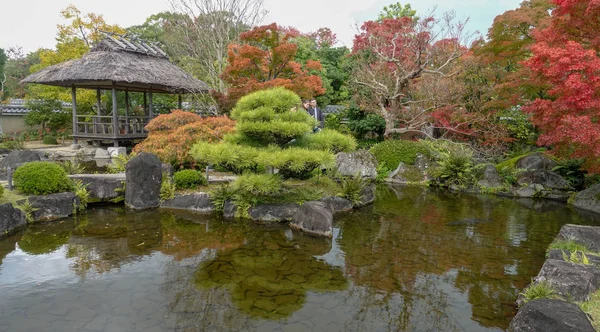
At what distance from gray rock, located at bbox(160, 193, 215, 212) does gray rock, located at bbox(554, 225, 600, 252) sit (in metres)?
7.64

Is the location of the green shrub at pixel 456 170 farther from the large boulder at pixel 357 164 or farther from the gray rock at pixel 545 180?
the large boulder at pixel 357 164

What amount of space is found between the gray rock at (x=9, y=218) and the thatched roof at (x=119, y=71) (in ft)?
26.6

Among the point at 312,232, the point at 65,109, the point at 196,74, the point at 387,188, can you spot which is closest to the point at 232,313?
the point at 312,232

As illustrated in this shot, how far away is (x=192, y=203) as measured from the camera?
401 inches

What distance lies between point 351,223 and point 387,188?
4.91 metres

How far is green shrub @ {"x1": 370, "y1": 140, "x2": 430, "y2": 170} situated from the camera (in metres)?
15.4

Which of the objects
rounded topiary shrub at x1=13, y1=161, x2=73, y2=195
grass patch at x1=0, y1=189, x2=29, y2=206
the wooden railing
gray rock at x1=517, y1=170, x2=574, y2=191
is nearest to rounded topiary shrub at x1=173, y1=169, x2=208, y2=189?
rounded topiary shrub at x1=13, y1=161, x2=73, y2=195

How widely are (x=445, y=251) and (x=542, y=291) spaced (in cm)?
251

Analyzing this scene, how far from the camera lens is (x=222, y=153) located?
28.1 ft

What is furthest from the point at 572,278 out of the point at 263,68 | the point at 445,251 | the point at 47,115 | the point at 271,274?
the point at 47,115

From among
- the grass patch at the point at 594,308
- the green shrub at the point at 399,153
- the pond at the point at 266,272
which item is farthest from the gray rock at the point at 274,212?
the green shrub at the point at 399,153

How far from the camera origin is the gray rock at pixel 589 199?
10.7 meters

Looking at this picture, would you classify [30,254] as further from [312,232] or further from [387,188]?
[387,188]

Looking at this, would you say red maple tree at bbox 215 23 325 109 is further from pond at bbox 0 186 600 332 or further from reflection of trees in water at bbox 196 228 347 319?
reflection of trees in water at bbox 196 228 347 319
